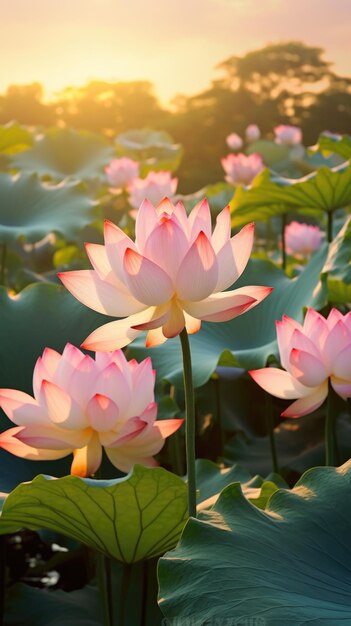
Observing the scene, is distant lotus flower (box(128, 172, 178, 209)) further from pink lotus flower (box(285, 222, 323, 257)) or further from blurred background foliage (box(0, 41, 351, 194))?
blurred background foliage (box(0, 41, 351, 194))

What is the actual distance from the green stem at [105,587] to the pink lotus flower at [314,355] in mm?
338

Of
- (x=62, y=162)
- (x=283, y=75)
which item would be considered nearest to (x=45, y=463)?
(x=62, y=162)

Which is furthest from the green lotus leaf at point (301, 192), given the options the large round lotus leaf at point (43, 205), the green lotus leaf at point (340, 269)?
the large round lotus leaf at point (43, 205)

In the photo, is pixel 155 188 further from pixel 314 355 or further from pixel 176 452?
pixel 314 355

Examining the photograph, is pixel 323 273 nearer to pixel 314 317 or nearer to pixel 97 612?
pixel 314 317

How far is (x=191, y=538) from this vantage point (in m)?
0.89

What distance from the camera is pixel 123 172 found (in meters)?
3.31

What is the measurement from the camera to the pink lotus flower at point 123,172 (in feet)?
10.8

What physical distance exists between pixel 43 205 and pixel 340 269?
1173mm

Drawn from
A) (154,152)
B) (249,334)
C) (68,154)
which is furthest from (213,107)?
(249,334)

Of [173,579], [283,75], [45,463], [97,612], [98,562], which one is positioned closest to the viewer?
[173,579]

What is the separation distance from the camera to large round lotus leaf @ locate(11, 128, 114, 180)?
3763 millimetres

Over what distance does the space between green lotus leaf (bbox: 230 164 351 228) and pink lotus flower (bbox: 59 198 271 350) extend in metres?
1.04

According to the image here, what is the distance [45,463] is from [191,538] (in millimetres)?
492
